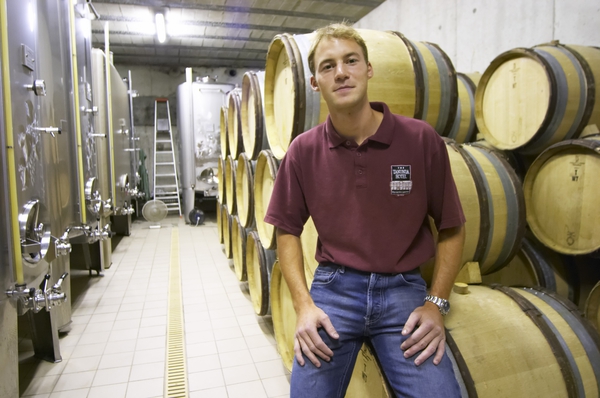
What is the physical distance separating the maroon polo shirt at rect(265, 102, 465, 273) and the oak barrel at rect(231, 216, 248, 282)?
2907mm

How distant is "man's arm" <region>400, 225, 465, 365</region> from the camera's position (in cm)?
139

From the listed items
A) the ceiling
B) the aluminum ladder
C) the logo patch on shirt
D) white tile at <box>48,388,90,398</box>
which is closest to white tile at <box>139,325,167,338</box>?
white tile at <box>48,388,90,398</box>

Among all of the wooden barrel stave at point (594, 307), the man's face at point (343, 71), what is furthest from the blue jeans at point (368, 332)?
the wooden barrel stave at point (594, 307)

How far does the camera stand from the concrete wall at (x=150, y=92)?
11.3m

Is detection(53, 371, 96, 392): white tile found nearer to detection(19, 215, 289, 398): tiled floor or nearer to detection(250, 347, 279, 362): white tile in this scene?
detection(19, 215, 289, 398): tiled floor

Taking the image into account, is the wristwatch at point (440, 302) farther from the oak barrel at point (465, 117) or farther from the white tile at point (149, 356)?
the white tile at point (149, 356)

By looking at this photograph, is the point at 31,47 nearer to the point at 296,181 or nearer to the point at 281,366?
the point at 296,181

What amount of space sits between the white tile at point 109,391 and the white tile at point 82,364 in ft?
1.07

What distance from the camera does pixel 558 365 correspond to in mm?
1673

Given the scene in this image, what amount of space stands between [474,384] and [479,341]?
18 centimetres

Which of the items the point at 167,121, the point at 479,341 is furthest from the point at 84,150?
the point at 167,121

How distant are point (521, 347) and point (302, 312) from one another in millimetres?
919

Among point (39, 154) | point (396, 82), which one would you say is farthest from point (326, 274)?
point (39, 154)

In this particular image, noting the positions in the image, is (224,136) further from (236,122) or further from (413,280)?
(413,280)
